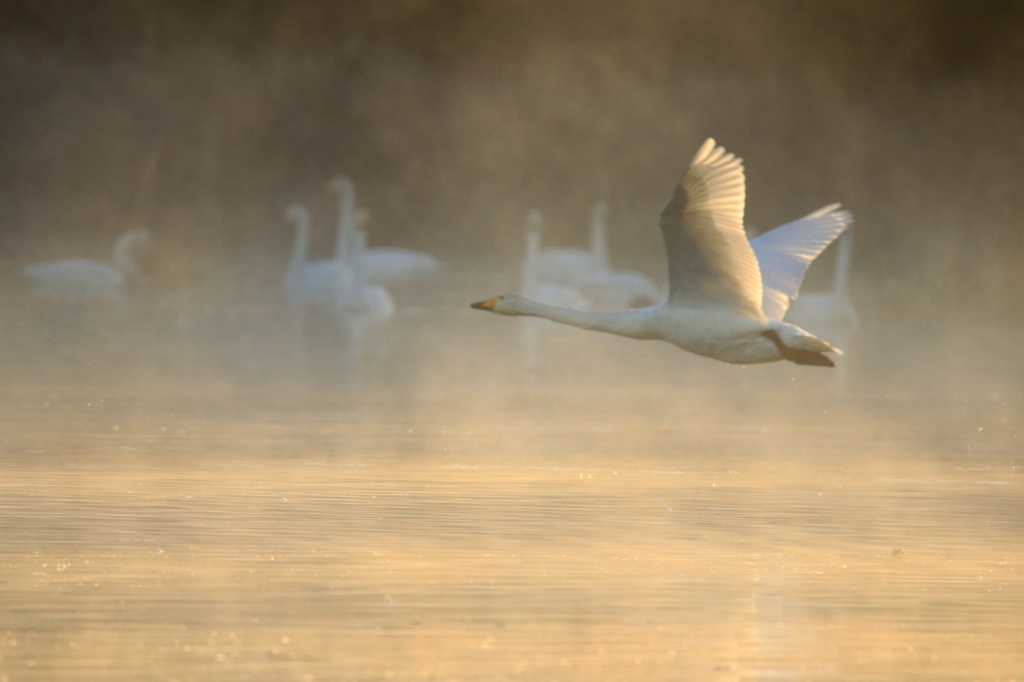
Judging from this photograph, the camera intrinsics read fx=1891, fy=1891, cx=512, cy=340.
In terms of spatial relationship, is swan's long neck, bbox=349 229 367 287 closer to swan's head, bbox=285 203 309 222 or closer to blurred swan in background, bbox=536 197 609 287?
swan's head, bbox=285 203 309 222

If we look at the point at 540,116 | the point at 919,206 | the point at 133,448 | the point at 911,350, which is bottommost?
the point at 133,448

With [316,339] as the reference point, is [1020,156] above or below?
above

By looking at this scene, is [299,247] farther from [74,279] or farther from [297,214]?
[74,279]

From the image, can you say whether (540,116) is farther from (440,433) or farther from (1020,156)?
(440,433)

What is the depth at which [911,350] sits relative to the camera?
1530 centimetres

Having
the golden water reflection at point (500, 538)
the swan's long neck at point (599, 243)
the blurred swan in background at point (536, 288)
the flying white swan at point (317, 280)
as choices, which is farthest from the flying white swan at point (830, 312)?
the golden water reflection at point (500, 538)

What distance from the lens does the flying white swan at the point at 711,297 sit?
24.7 ft

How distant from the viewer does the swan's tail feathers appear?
808cm

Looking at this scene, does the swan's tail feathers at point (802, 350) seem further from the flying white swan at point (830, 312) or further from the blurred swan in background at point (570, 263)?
the blurred swan in background at point (570, 263)

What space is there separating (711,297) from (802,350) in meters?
0.46

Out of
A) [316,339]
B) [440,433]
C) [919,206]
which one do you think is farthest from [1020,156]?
[440,433]

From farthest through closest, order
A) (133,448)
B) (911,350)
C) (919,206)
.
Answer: (919,206) < (911,350) < (133,448)

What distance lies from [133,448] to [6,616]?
337 centimetres

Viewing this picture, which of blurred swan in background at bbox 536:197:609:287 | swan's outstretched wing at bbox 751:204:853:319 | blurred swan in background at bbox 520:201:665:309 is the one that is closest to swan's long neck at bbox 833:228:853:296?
blurred swan in background at bbox 520:201:665:309
